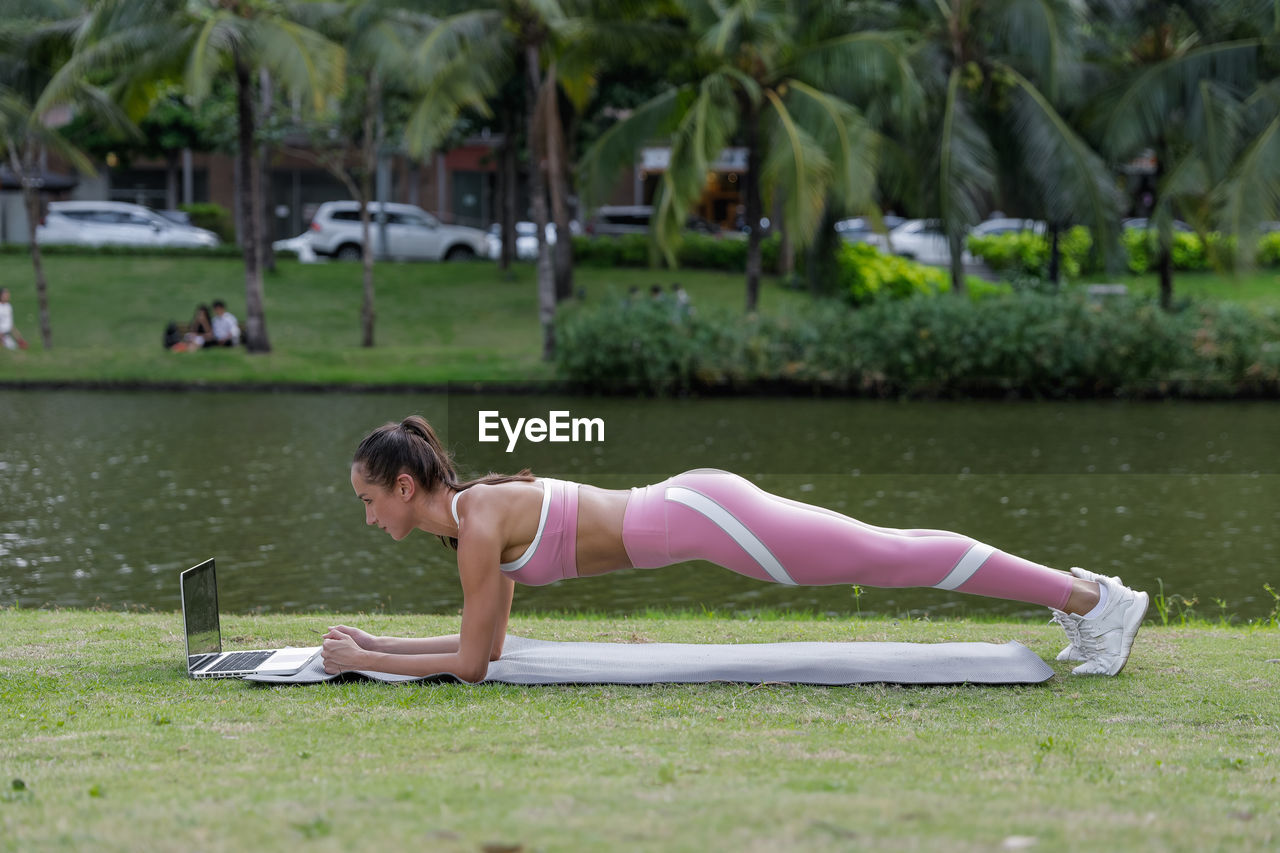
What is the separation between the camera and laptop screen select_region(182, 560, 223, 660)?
5027 millimetres

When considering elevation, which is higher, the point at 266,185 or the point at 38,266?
the point at 266,185

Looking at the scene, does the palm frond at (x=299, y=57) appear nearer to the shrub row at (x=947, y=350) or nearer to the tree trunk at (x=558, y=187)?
the tree trunk at (x=558, y=187)

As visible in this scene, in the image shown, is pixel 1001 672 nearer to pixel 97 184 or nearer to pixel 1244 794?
pixel 1244 794

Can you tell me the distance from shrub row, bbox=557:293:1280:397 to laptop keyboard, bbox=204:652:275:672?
1658cm

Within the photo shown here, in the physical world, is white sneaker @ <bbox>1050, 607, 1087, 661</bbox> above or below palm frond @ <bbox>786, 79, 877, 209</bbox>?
below

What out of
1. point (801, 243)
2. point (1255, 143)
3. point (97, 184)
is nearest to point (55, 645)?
point (801, 243)

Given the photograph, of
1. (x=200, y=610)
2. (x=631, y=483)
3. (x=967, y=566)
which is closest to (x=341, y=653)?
(x=200, y=610)

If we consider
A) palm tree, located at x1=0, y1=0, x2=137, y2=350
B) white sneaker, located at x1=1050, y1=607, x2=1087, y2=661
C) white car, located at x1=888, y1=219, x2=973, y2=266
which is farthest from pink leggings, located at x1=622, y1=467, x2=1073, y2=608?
white car, located at x1=888, y1=219, x2=973, y2=266

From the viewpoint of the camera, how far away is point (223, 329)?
2488cm

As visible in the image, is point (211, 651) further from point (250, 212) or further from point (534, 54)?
point (250, 212)

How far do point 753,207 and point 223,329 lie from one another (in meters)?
10.1

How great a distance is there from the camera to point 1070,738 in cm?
405

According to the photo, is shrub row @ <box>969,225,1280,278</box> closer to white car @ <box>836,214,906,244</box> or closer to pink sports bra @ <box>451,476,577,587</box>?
white car @ <box>836,214,906,244</box>

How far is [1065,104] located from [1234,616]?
19.3 metres
